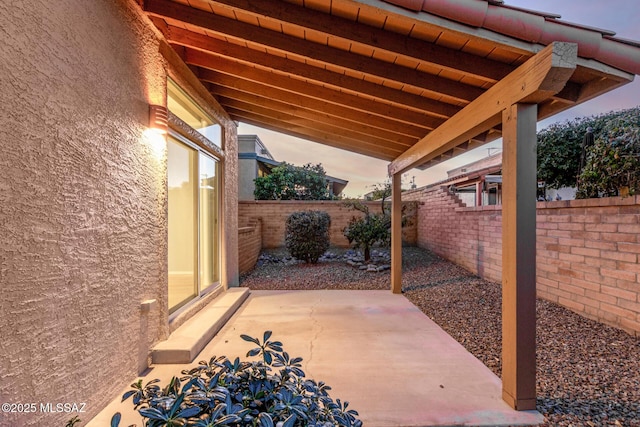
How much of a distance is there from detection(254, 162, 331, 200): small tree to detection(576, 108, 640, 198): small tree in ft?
33.4

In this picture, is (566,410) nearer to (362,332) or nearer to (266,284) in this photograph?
(362,332)

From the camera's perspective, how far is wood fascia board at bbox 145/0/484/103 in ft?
9.62

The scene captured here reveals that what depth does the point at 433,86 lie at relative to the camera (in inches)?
124

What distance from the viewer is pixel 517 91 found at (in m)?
2.39

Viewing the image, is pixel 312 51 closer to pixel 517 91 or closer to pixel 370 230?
pixel 517 91

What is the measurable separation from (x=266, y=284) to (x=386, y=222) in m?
3.81

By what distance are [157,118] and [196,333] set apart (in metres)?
2.40

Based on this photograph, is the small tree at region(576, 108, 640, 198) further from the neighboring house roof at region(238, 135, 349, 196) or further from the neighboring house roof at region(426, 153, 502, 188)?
the neighboring house roof at region(238, 135, 349, 196)

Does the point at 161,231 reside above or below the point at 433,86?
below

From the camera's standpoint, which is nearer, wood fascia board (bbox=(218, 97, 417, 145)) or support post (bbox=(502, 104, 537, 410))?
support post (bbox=(502, 104, 537, 410))

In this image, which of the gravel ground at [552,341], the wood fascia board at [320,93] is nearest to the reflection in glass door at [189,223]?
the wood fascia board at [320,93]

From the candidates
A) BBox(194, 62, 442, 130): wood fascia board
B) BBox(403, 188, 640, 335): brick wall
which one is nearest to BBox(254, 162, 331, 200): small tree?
BBox(403, 188, 640, 335): brick wall

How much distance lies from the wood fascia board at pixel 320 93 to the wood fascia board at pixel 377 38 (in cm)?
134

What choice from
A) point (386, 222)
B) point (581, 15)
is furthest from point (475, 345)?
point (581, 15)
